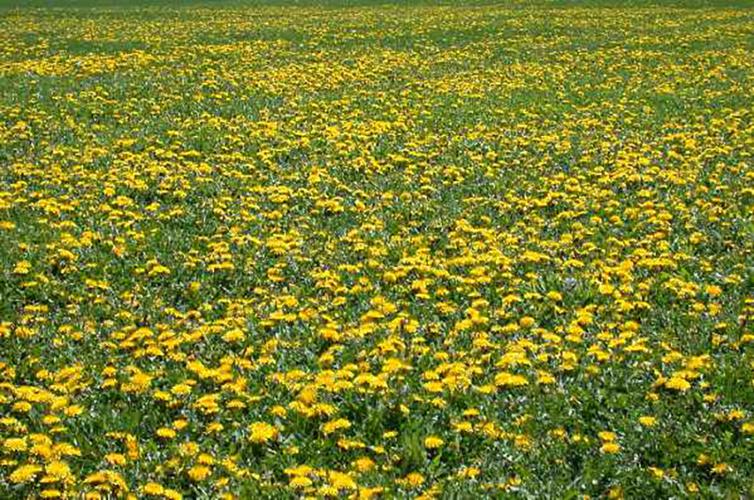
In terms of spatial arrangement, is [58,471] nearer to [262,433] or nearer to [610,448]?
[262,433]

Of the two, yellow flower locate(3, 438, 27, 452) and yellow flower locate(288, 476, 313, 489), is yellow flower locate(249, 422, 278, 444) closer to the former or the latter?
yellow flower locate(288, 476, 313, 489)

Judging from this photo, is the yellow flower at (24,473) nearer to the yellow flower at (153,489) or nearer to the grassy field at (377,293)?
the grassy field at (377,293)

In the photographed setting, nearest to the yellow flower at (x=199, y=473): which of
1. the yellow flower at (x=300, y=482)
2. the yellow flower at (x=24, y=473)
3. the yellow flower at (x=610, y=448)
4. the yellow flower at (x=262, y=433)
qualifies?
the yellow flower at (x=262, y=433)

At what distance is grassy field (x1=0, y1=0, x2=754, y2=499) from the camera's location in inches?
194

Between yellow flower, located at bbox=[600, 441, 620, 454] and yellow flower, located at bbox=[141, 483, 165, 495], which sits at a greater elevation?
yellow flower, located at bbox=[141, 483, 165, 495]

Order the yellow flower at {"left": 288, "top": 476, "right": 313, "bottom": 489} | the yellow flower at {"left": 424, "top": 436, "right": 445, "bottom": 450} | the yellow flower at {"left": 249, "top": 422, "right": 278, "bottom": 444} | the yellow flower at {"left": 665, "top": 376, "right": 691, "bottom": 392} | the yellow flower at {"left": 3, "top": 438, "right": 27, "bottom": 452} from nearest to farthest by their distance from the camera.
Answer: the yellow flower at {"left": 288, "top": 476, "right": 313, "bottom": 489}
the yellow flower at {"left": 3, "top": 438, "right": 27, "bottom": 452}
the yellow flower at {"left": 424, "top": 436, "right": 445, "bottom": 450}
the yellow flower at {"left": 249, "top": 422, "right": 278, "bottom": 444}
the yellow flower at {"left": 665, "top": 376, "right": 691, "bottom": 392}

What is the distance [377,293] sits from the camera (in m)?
7.30

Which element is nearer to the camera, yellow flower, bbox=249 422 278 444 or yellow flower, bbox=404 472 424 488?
yellow flower, bbox=404 472 424 488

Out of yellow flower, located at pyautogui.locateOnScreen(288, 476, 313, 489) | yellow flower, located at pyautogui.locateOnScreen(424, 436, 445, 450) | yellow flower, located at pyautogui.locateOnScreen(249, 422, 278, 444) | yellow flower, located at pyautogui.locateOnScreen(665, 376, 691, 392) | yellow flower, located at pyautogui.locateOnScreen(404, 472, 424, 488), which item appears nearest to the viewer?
yellow flower, located at pyautogui.locateOnScreen(288, 476, 313, 489)

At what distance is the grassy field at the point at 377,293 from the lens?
493 cm

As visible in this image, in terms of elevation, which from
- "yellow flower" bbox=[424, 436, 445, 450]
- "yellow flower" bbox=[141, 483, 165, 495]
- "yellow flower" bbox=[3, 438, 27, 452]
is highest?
"yellow flower" bbox=[3, 438, 27, 452]

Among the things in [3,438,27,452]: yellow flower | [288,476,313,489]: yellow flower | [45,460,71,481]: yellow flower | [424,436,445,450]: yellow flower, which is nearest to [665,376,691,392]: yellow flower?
[424,436,445,450]: yellow flower

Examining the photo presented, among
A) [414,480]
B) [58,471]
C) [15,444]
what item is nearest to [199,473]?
[58,471]

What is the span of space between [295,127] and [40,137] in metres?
4.12
